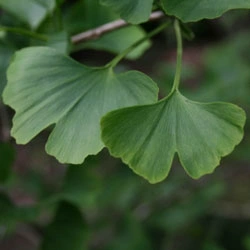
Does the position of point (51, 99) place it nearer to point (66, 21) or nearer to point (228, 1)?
point (228, 1)

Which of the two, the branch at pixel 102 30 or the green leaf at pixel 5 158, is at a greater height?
the branch at pixel 102 30

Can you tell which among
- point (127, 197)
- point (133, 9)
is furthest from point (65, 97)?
point (127, 197)

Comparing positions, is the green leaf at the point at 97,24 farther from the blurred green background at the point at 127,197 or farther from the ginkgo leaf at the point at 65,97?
the ginkgo leaf at the point at 65,97

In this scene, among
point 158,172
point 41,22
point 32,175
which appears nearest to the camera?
point 158,172

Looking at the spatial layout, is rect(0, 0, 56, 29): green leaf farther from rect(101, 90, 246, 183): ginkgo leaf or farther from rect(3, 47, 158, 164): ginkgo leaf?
rect(101, 90, 246, 183): ginkgo leaf

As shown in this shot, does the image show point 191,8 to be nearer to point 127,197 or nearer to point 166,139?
point 166,139

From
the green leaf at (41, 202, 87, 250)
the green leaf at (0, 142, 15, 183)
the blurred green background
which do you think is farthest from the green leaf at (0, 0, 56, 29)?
the green leaf at (41, 202, 87, 250)

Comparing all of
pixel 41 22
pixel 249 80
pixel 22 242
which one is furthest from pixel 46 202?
pixel 22 242

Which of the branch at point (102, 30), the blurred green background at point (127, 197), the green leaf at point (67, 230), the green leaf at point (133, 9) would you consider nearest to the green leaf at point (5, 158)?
the blurred green background at point (127, 197)
